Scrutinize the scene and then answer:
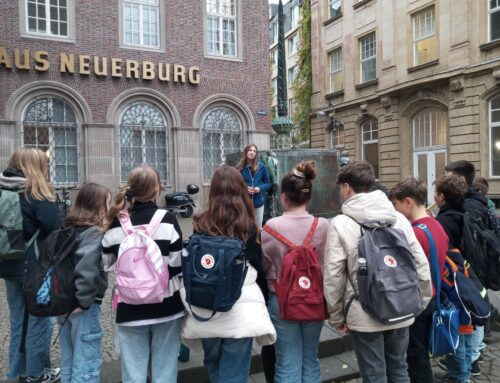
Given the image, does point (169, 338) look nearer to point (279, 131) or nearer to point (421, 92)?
point (279, 131)

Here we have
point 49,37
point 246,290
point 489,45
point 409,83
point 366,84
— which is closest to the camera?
point 246,290

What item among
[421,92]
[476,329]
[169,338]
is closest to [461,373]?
[476,329]

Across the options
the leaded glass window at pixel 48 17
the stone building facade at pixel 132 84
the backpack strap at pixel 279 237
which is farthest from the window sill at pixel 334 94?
the backpack strap at pixel 279 237

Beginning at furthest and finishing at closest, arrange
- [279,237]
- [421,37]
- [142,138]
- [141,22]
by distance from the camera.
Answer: [421,37], [141,22], [142,138], [279,237]

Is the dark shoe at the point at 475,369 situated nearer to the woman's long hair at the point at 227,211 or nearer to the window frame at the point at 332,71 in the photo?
the woman's long hair at the point at 227,211

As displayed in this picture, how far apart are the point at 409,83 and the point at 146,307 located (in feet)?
65.4

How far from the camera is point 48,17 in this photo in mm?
13914

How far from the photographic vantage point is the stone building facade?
13.5 meters

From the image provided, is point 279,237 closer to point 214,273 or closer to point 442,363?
point 214,273

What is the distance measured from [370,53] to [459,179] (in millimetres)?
21660

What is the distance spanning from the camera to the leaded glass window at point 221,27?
651 inches

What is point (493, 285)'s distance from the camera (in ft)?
11.7

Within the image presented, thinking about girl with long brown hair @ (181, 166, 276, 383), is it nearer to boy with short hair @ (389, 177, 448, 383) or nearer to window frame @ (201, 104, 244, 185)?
boy with short hair @ (389, 177, 448, 383)

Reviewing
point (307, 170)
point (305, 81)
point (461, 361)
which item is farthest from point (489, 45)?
point (307, 170)
